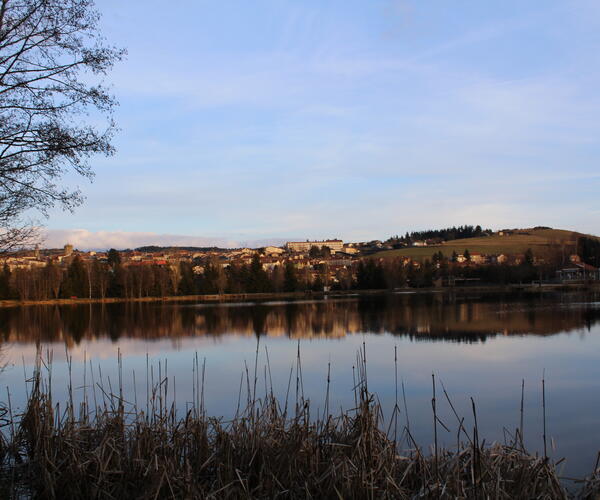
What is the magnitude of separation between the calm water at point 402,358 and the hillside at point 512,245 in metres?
75.1

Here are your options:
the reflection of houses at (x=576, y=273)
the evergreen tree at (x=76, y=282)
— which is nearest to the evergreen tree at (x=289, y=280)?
the evergreen tree at (x=76, y=282)

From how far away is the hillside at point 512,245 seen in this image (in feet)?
337

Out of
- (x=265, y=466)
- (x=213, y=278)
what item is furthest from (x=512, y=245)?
(x=265, y=466)

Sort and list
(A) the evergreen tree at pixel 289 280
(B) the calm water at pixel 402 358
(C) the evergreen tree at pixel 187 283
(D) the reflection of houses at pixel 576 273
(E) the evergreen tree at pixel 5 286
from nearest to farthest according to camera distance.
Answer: (B) the calm water at pixel 402 358
(E) the evergreen tree at pixel 5 286
(C) the evergreen tree at pixel 187 283
(A) the evergreen tree at pixel 289 280
(D) the reflection of houses at pixel 576 273

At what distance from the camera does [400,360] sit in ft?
52.0

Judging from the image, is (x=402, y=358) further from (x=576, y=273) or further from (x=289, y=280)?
(x=576, y=273)

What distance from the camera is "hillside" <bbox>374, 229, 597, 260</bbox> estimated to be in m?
103

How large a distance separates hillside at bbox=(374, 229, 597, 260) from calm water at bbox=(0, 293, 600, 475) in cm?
7509

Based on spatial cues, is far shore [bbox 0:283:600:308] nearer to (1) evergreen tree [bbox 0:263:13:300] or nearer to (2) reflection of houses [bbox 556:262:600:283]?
(1) evergreen tree [bbox 0:263:13:300]

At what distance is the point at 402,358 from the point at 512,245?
105 metres

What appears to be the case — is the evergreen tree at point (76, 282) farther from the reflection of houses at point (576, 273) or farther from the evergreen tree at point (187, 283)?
the reflection of houses at point (576, 273)

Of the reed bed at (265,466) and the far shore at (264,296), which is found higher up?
the reed bed at (265,466)

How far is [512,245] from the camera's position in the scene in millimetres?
113562

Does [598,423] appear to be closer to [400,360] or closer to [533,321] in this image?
[400,360]
